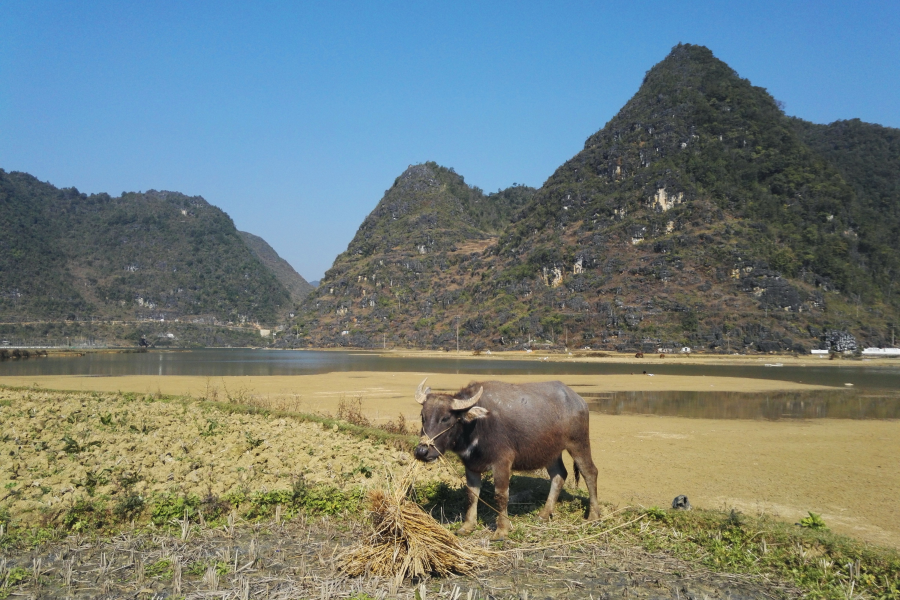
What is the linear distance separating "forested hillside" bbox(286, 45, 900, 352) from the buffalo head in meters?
75.2

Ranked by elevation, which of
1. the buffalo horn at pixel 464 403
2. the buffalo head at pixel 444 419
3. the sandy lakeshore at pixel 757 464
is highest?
the buffalo horn at pixel 464 403

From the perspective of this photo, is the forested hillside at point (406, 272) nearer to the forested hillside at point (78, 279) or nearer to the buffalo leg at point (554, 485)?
the forested hillside at point (78, 279)

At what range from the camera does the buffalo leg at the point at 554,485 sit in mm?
7445

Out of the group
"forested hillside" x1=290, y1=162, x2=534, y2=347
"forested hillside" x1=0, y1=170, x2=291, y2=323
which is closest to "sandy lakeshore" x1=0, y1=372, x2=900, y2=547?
"forested hillside" x1=290, y1=162, x2=534, y2=347

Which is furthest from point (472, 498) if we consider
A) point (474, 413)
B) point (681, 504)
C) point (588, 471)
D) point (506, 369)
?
point (506, 369)

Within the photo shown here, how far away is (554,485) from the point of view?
298 inches

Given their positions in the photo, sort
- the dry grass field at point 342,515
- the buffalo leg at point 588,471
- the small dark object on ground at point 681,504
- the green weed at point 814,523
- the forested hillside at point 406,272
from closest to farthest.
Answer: the dry grass field at point 342,515 → the green weed at point 814,523 → the buffalo leg at point 588,471 → the small dark object on ground at point 681,504 → the forested hillside at point 406,272

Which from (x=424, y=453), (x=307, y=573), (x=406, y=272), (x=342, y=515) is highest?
(x=406, y=272)

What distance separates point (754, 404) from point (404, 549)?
22541mm

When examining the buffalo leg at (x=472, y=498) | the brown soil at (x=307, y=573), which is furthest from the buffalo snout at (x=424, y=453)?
the brown soil at (x=307, y=573)

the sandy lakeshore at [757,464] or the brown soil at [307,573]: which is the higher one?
the brown soil at [307,573]

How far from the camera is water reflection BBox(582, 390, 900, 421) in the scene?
66.6 ft

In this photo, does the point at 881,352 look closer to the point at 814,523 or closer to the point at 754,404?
the point at 754,404

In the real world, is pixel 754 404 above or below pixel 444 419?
below
